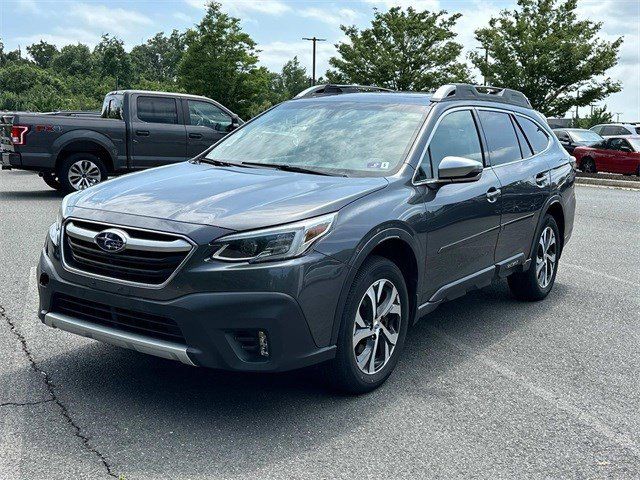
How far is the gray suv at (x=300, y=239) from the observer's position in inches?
147

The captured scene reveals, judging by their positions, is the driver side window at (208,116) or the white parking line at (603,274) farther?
the driver side window at (208,116)

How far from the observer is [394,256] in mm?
4641

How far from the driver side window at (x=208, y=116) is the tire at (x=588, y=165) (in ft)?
53.9

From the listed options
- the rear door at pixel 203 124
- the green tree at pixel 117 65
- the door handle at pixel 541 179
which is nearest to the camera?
the door handle at pixel 541 179

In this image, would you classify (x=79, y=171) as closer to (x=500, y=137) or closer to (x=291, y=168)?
(x=500, y=137)

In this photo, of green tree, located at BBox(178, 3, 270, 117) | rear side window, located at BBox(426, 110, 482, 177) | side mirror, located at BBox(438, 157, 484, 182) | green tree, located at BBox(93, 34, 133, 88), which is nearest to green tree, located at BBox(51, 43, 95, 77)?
green tree, located at BBox(93, 34, 133, 88)

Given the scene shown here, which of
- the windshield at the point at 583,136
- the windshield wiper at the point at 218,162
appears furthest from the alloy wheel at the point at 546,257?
the windshield at the point at 583,136

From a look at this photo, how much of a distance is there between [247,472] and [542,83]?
37.2 meters

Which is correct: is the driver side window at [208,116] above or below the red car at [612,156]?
above

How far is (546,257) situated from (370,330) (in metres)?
3.04

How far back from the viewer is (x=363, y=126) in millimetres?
5191

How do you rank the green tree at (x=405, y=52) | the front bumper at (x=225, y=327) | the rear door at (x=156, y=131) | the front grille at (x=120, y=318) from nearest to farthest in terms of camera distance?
1. the front bumper at (x=225, y=327)
2. the front grille at (x=120, y=318)
3. the rear door at (x=156, y=131)
4. the green tree at (x=405, y=52)

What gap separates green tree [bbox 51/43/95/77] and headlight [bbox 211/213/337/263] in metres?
117

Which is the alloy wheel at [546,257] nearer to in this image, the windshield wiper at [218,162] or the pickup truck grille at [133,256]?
the windshield wiper at [218,162]
